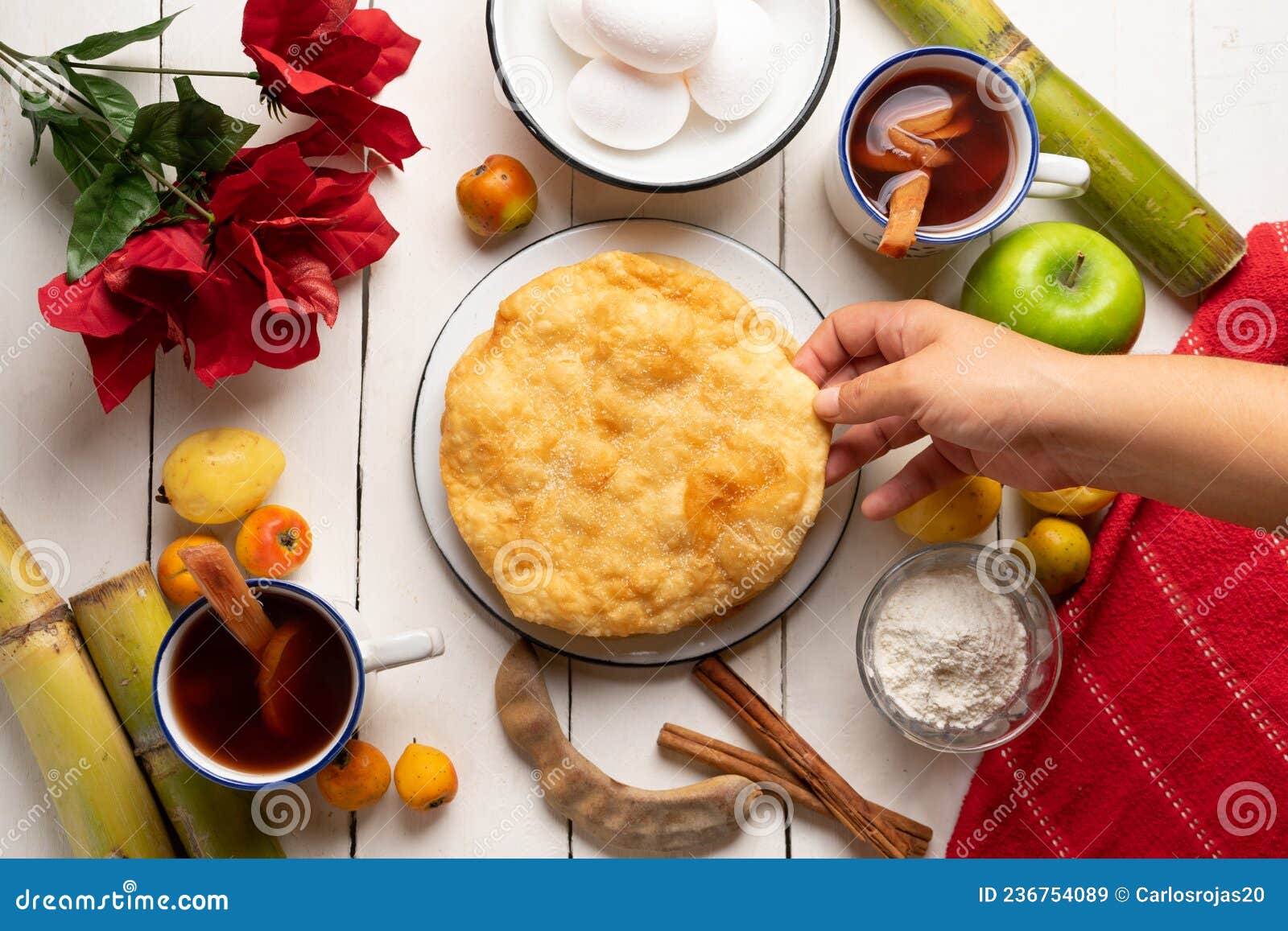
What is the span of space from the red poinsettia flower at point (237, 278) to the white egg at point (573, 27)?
0.40 meters

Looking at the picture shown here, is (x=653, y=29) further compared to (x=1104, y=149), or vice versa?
(x=1104, y=149)

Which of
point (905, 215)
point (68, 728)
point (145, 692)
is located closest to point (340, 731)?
point (145, 692)

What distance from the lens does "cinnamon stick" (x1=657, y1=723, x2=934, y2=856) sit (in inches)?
68.6

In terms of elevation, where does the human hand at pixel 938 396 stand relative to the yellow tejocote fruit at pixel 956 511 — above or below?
above

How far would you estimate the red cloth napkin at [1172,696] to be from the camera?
5.57 ft

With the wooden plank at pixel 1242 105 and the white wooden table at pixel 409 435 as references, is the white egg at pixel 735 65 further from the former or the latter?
the wooden plank at pixel 1242 105

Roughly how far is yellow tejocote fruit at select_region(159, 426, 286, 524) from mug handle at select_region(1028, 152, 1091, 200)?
1354 mm

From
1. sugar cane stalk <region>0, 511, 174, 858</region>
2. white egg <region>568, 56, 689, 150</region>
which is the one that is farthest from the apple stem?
sugar cane stalk <region>0, 511, 174, 858</region>

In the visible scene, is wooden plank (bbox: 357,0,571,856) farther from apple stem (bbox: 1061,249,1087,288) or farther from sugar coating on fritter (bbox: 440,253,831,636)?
apple stem (bbox: 1061,249,1087,288)

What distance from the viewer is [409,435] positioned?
1788 mm

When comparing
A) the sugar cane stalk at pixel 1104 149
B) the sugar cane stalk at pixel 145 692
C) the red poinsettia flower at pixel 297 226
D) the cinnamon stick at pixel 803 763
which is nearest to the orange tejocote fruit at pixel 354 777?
the sugar cane stalk at pixel 145 692

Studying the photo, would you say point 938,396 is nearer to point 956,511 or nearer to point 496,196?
point 956,511

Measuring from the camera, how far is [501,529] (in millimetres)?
1632

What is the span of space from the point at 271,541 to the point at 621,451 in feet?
1.98
